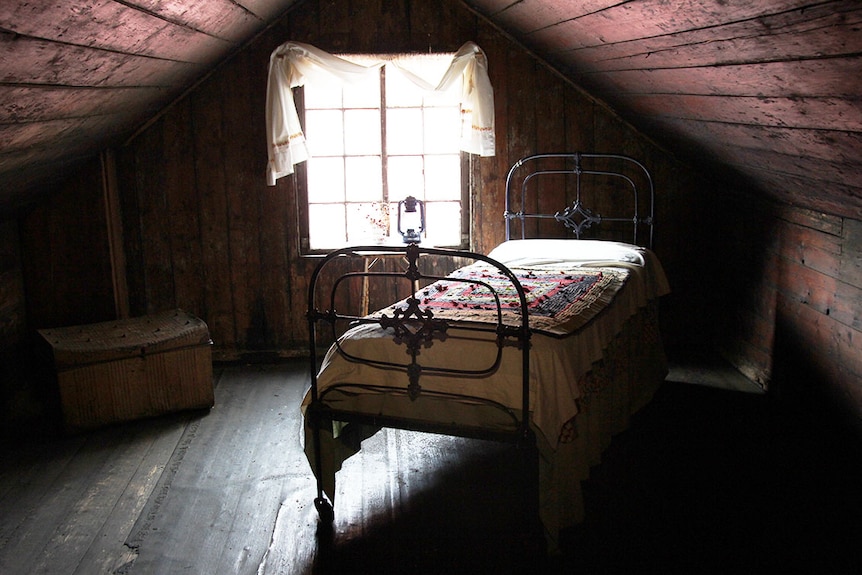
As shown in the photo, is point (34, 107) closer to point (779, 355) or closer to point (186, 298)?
point (186, 298)

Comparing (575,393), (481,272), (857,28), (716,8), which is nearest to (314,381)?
(575,393)

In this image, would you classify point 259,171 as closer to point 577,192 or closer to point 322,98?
point 322,98

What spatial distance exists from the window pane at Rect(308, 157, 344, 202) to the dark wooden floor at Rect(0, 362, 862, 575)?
1.65 meters

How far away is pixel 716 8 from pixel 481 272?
2.01 m

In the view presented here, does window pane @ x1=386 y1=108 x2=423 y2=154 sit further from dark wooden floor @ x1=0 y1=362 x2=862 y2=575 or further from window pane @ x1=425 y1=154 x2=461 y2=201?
dark wooden floor @ x1=0 y1=362 x2=862 y2=575

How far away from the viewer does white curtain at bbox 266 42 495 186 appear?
16.4 ft

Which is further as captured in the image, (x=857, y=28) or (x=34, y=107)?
(x=34, y=107)

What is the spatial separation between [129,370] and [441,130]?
2.49 metres

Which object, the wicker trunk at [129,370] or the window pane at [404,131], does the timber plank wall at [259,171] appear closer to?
the window pane at [404,131]

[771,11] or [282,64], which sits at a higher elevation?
[282,64]

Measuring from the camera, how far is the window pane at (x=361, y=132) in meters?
5.38

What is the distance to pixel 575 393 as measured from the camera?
Answer: 290 centimetres

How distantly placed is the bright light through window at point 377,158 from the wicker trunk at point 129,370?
51.4 inches

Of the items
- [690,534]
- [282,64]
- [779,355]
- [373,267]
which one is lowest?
[690,534]
